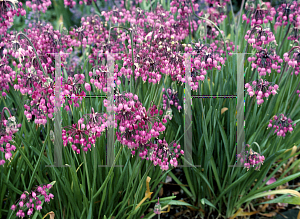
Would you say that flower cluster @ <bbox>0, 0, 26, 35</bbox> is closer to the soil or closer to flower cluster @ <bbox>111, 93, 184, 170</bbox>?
flower cluster @ <bbox>111, 93, 184, 170</bbox>

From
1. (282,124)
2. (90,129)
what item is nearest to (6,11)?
(90,129)

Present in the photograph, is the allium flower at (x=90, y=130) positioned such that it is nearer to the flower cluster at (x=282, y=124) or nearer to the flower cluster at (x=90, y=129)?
the flower cluster at (x=90, y=129)

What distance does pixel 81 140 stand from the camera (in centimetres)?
187

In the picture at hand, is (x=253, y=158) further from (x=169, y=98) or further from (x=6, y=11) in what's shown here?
(x=6, y=11)

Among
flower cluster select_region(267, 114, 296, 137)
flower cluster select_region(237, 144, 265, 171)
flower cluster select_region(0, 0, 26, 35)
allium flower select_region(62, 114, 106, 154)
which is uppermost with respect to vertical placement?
flower cluster select_region(0, 0, 26, 35)

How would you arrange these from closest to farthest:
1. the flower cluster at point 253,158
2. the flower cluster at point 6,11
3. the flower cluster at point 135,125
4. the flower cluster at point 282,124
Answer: the flower cluster at point 135,125 < the flower cluster at point 6,11 < the flower cluster at point 253,158 < the flower cluster at point 282,124

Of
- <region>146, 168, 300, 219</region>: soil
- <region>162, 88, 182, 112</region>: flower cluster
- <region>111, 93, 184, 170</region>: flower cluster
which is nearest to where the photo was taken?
<region>111, 93, 184, 170</region>: flower cluster

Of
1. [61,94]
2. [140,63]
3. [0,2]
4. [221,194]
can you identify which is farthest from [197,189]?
[0,2]

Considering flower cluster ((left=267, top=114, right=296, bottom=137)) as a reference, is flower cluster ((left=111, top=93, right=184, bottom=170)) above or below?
above

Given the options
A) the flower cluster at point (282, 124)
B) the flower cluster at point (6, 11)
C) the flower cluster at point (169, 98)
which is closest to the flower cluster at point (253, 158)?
the flower cluster at point (282, 124)

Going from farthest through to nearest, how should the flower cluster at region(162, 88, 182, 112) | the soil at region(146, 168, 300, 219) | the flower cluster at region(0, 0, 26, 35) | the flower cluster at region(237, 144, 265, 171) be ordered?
the soil at region(146, 168, 300, 219)
the flower cluster at region(162, 88, 182, 112)
the flower cluster at region(237, 144, 265, 171)
the flower cluster at region(0, 0, 26, 35)

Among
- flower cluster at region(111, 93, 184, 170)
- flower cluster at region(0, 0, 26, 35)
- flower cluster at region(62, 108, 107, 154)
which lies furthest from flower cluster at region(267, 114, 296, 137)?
flower cluster at region(0, 0, 26, 35)

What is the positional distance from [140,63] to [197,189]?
4.71ft

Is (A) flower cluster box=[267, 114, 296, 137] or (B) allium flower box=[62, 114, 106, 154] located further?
(A) flower cluster box=[267, 114, 296, 137]
